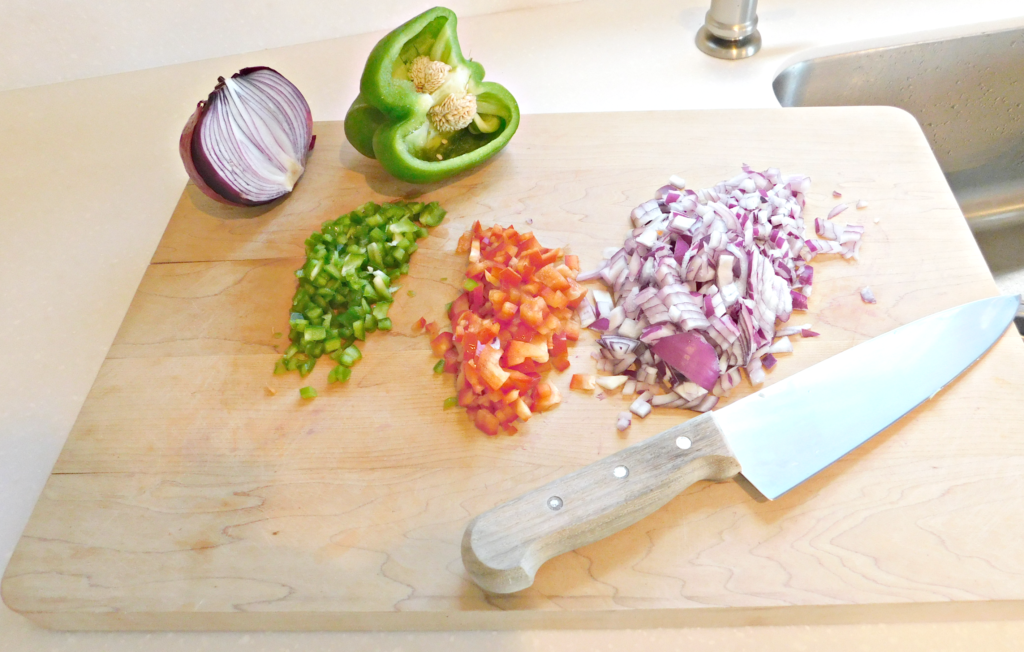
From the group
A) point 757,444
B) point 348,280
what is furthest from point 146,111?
point 757,444

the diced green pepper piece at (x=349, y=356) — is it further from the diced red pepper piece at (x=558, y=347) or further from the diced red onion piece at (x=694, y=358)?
the diced red onion piece at (x=694, y=358)

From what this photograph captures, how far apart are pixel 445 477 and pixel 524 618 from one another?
A: 250 millimetres

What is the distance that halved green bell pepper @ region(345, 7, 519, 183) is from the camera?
4.68 feet

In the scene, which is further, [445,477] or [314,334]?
[314,334]

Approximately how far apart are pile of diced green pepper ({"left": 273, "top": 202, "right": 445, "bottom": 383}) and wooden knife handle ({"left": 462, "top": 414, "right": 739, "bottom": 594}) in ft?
1.50

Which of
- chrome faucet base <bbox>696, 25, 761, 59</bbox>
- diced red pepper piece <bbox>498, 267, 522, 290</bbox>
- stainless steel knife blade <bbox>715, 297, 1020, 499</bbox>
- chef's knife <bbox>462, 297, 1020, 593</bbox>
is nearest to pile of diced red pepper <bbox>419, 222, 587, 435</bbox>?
diced red pepper piece <bbox>498, 267, 522, 290</bbox>

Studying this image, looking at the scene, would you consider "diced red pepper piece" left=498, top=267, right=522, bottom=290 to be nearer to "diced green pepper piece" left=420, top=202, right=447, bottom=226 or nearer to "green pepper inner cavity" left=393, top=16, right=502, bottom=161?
"diced green pepper piece" left=420, top=202, right=447, bottom=226

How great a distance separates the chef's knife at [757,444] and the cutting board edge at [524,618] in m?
0.13

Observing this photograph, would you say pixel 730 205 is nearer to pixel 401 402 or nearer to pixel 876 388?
pixel 876 388

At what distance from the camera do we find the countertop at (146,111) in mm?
1463

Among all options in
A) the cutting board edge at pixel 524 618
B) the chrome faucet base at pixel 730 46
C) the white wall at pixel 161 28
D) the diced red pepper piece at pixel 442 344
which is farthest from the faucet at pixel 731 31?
the cutting board edge at pixel 524 618

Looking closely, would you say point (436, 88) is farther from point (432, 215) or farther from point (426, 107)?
point (432, 215)

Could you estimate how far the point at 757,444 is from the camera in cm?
108

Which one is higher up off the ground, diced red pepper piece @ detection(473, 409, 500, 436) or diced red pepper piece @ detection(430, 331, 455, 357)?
diced red pepper piece @ detection(430, 331, 455, 357)
